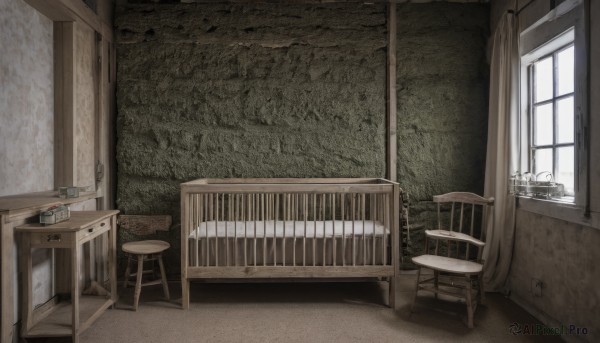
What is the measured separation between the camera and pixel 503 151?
3256 mm

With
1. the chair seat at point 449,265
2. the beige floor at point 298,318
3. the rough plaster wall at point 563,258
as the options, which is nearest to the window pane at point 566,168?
the rough plaster wall at point 563,258

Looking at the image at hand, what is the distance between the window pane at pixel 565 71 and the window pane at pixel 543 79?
0.11 m

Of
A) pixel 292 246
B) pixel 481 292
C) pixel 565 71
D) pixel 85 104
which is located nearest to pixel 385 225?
pixel 292 246

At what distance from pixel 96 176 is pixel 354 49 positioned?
9.01 ft

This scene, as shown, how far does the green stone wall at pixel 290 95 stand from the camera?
145 inches

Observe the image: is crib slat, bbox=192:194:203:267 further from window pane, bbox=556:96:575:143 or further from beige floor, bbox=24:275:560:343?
window pane, bbox=556:96:575:143

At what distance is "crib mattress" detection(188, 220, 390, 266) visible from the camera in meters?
2.94

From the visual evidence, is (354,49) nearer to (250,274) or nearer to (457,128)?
(457,128)

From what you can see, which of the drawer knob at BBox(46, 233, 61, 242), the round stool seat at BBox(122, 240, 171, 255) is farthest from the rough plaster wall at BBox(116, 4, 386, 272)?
the drawer knob at BBox(46, 233, 61, 242)

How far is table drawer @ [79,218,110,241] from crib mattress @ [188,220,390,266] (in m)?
0.62

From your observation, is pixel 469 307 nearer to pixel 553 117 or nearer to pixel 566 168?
pixel 566 168

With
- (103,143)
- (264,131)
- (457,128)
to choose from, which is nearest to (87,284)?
(103,143)

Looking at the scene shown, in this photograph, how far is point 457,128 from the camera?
3.78m

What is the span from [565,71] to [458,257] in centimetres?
177
